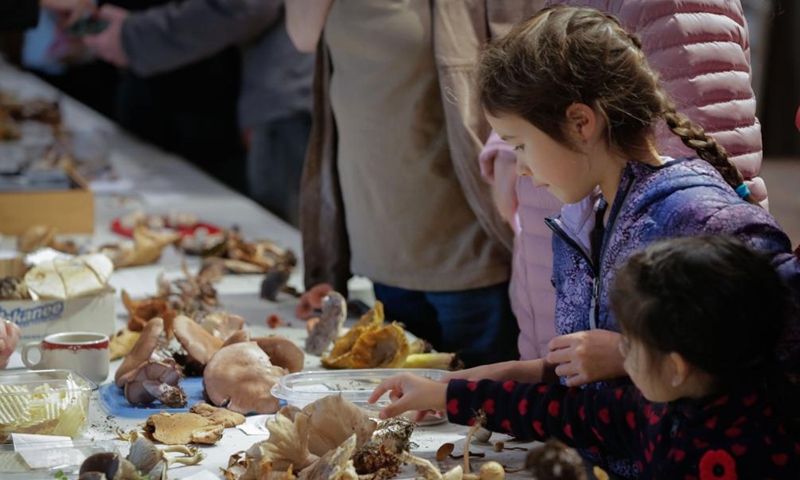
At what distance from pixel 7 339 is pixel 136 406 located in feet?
0.90

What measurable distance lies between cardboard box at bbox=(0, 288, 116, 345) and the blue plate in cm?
27

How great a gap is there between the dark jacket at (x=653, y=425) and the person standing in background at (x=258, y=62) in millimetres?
2844

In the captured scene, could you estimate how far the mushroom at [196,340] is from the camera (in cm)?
200

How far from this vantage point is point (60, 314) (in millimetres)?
2184

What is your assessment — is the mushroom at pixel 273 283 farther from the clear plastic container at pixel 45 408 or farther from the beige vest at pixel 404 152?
the clear plastic container at pixel 45 408

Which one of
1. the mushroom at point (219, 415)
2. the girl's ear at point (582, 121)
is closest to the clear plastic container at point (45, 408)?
the mushroom at point (219, 415)

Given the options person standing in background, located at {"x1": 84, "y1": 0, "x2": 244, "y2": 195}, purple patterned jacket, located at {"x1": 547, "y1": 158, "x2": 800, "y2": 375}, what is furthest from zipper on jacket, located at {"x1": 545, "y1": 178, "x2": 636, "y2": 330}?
person standing in background, located at {"x1": 84, "y1": 0, "x2": 244, "y2": 195}

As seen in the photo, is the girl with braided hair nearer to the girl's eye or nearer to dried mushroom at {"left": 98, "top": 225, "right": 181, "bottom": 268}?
the girl's eye

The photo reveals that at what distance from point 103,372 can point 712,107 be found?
1.13 m

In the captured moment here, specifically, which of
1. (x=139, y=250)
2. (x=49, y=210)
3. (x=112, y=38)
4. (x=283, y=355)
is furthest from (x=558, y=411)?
(x=112, y=38)

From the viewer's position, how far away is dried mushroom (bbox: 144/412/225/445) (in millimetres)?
1643

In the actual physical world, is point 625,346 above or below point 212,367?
above

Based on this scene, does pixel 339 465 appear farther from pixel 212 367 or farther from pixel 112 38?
pixel 112 38

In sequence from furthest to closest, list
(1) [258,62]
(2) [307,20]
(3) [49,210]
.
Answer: (1) [258,62] → (3) [49,210] → (2) [307,20]
